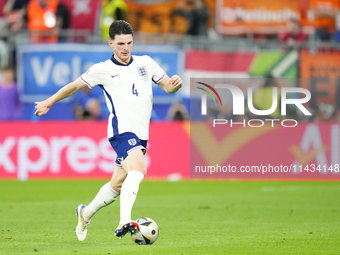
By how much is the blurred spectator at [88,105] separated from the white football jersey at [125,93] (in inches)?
426

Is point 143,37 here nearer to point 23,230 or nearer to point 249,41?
point 249,41

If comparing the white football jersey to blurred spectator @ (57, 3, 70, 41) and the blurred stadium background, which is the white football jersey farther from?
blurred spectator @ (57, 3, 70, 41)

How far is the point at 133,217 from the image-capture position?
10.4 metres

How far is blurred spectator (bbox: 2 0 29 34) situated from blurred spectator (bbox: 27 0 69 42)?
237 mm

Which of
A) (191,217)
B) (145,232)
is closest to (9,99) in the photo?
(191,217)

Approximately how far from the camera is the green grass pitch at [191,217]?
732 centimetres

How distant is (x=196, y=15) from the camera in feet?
Answer: 65.5

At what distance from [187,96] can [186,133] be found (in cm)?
187

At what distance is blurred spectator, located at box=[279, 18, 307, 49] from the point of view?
20.1 meters

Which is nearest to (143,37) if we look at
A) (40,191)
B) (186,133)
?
(186,133)

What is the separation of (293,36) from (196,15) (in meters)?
3.07

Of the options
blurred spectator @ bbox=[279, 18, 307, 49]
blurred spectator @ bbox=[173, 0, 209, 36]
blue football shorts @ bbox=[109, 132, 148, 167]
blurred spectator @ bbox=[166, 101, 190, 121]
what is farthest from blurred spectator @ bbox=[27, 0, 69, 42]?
blue football shorts @ bbox=[109, 132, 148, 167]

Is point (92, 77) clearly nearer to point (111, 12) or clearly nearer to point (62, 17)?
point (111, 12)

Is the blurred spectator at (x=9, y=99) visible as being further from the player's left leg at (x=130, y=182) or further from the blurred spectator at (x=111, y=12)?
the player's left leg at (x=130, y=182)
